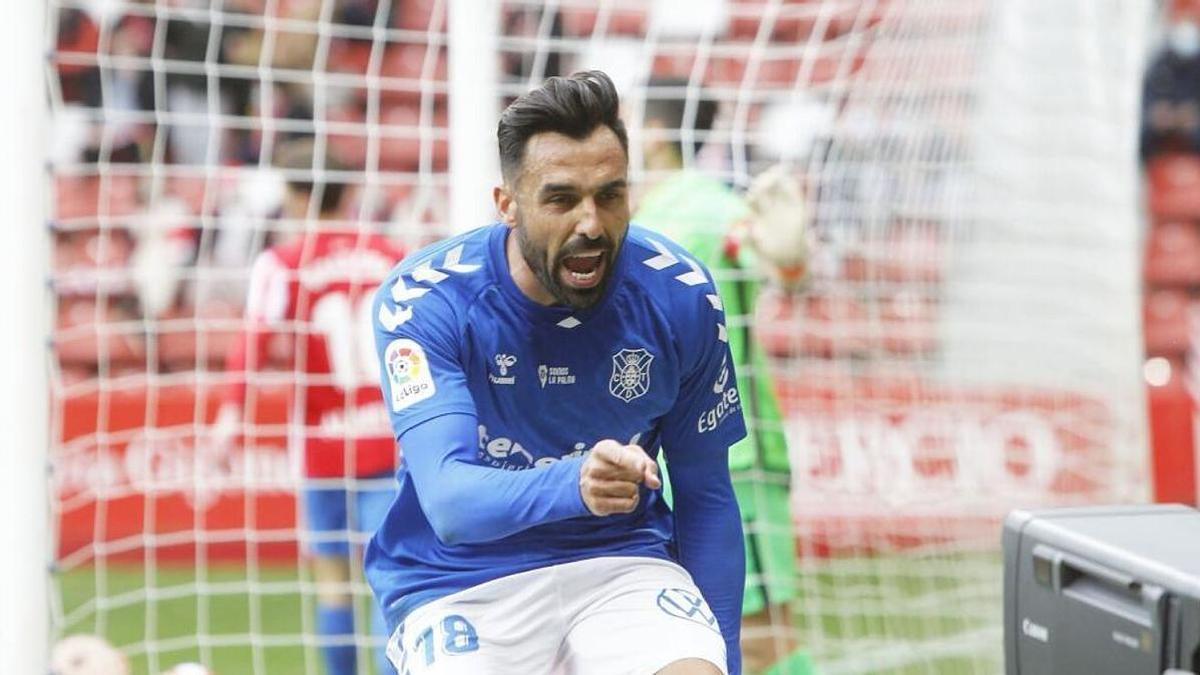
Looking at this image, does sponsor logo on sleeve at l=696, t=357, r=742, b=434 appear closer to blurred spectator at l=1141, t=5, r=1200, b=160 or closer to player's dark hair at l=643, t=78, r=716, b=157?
player's dark hair at l=643, t=78, r=716, b=157

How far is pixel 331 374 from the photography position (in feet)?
19.1

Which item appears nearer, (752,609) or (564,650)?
(564,650)

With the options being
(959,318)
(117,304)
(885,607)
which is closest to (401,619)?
(885,607)

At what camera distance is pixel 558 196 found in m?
2.87

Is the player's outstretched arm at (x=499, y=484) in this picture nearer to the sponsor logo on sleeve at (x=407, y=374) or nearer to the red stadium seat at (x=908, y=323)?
the sponsor logo on sleeve at (x=407, y=374)

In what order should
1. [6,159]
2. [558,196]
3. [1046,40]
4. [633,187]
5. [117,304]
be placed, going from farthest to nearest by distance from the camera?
[117,304], [1046,40], [633,187], [6,159], [558,196]

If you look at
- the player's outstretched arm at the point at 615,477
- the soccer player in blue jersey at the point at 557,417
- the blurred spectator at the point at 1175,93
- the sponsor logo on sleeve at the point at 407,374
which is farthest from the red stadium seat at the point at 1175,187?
the player's outstretched arm at the point at 615,477

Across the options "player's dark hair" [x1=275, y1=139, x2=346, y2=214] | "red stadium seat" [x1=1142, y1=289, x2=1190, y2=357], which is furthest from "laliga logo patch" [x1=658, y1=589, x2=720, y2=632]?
"red stadium seat" [x1=1142, y1=289, x2=1190, y2=357]

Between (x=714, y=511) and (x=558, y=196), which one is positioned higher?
(x=558, y=196)

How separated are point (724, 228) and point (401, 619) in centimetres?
184

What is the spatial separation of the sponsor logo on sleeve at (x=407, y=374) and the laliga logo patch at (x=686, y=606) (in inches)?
20.2

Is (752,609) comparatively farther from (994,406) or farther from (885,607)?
(994,406)

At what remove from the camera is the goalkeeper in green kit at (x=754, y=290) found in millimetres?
4602

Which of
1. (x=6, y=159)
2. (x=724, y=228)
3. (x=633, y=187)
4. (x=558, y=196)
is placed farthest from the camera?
(x=633, y=187)
